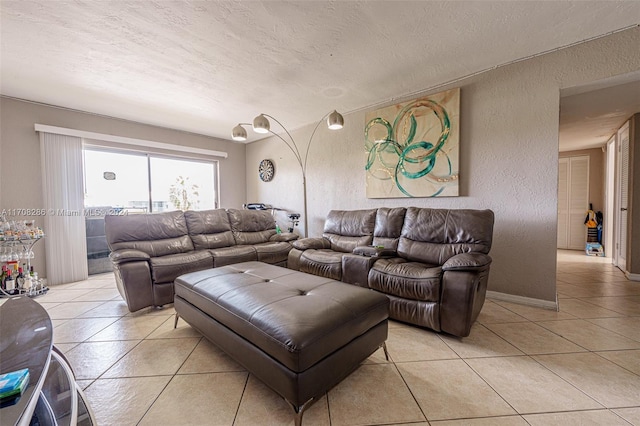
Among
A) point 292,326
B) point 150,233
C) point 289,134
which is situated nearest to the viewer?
point 292,326

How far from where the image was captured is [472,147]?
289 centimetres

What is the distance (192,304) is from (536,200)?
10.7 ft

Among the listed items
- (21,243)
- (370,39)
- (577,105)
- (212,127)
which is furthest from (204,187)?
(577,105)

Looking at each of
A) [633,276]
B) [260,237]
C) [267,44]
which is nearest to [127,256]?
[260,237]

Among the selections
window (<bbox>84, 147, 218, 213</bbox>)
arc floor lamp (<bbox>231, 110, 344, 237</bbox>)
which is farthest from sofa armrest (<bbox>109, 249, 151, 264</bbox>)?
window (<bbox>84, 147, 218, 213</bbox>)

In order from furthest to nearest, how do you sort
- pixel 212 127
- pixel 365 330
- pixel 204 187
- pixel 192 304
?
pixel 204 187, pixel 212 127, pixel 192 304, pixel 365 330

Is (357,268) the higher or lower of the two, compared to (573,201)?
lower

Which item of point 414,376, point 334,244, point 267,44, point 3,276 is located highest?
point 267,44

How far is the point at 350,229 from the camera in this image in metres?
3.35

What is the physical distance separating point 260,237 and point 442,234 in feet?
8.48

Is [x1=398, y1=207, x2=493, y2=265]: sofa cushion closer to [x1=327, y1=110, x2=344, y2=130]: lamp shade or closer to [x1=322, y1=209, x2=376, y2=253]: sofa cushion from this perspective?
[x1=322, y1=209, x2=376, y2=253]: sofa cushion

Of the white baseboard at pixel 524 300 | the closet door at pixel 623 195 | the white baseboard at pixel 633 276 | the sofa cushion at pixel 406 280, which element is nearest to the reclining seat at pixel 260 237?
the sofa cushion at pixel 406 280

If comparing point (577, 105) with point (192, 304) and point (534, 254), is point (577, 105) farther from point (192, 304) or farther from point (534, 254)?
point (192, 304)

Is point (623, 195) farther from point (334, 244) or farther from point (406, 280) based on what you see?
point (334, 244)
